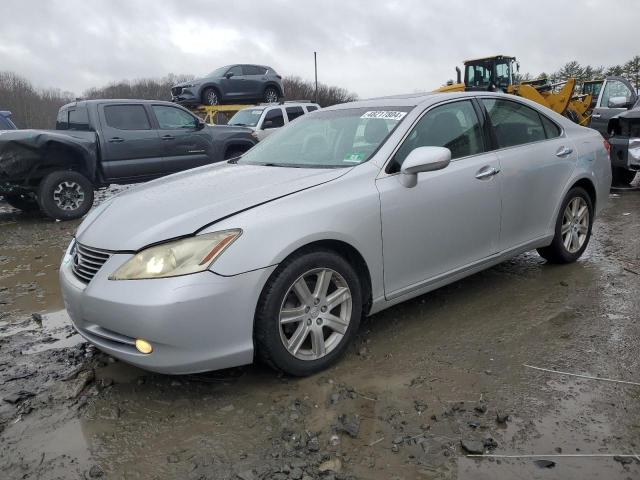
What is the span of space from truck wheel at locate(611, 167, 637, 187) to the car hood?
7.96 metres

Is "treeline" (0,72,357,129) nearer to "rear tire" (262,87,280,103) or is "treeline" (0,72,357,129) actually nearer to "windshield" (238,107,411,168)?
"rear tire" (262,87,280,103)

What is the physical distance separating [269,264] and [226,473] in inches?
38.8

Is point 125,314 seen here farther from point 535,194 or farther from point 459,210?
point 535,194

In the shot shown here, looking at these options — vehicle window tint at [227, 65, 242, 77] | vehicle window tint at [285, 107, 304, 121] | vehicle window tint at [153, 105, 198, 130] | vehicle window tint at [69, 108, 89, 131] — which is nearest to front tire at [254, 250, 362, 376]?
vehicle window tint at [69, 108, 89, 131]

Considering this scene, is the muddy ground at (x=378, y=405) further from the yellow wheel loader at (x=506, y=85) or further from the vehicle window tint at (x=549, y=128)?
the yellow wheel loader at (x=506, y=85)

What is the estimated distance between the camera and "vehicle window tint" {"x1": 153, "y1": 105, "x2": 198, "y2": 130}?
9.71 metres

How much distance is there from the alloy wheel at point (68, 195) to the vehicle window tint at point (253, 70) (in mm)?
11655

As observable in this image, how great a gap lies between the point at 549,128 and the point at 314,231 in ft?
9.05

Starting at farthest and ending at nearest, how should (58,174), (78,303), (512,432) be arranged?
(58,174)
(78,303)
(512,432)

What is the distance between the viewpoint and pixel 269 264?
277 centimetres

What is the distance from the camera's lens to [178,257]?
2.69 meters

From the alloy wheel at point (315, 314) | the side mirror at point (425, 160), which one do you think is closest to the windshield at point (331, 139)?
the side mirror at point (425, 160)

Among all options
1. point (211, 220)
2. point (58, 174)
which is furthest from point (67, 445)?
point (58, 174)

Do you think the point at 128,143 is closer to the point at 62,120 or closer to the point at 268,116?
the point at 62,120
